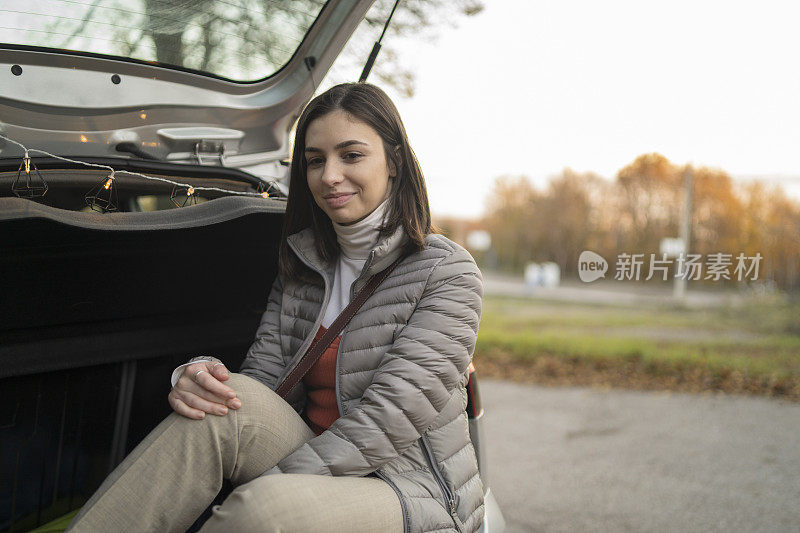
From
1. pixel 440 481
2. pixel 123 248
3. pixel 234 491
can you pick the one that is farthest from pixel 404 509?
pixel 123 248

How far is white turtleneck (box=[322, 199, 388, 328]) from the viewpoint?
1.64 metres

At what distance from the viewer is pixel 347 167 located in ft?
5.25

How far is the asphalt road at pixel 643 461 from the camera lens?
2779 mm

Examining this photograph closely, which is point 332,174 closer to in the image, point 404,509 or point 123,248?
point 123,248

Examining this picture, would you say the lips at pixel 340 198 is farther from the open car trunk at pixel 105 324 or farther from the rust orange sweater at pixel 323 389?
the rust orange sweater at pixel 323 389

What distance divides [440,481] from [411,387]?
0.26 metres

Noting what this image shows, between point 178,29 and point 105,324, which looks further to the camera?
point 178,29

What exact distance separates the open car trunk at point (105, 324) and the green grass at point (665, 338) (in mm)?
4533

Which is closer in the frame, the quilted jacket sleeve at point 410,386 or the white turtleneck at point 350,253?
the quilted jacket sleeve at point 410,386

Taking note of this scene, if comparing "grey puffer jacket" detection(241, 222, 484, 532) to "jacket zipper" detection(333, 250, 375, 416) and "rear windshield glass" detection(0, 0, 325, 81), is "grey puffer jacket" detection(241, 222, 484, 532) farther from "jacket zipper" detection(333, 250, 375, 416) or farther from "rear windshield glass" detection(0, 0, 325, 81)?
"rear windshield glass" detection(0, 0, 325, 81)

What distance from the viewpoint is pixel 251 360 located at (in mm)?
1777

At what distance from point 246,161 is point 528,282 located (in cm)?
545

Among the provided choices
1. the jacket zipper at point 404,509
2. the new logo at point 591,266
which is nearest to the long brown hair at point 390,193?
the jacket zipper at point 404,509

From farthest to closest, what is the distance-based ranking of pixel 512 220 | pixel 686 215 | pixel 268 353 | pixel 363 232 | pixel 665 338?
pixel 512 220 < pixel 665 338 < pixel 686 215 < pixel 268 353 < pixel 363 232
